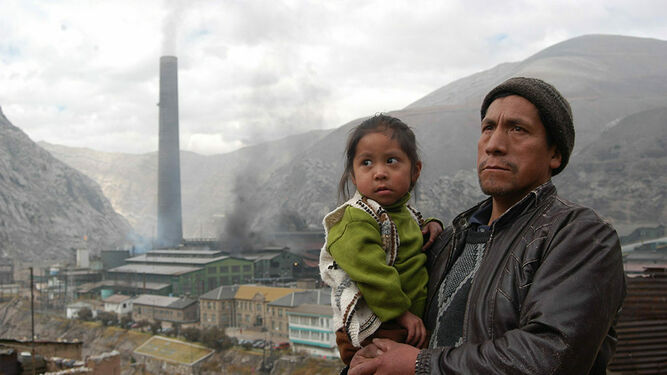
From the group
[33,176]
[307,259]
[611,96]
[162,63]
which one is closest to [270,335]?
[307,259]

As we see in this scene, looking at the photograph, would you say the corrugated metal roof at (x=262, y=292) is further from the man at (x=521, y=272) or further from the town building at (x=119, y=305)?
the man at (x=521, y=272)

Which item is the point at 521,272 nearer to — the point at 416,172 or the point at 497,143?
the point at 497,143

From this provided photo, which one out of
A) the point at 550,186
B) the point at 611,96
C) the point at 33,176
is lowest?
the point at 550,186

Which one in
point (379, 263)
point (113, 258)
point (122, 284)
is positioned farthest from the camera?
point (113, 258)

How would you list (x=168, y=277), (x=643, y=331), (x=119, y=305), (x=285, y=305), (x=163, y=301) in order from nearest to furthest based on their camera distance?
1. (x=643, y=331)
2. (x=285, y=305)
3. (x=163, y=301)
4. (x=119, y=305)
5. (x=168, y=277)

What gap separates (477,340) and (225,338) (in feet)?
54.6

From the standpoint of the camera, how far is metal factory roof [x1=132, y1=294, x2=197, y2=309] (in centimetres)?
1946

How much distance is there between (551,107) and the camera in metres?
1.04

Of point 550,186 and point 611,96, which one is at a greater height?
point 611,96

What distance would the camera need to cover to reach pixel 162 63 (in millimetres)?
40125

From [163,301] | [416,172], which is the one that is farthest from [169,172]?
[416,172]

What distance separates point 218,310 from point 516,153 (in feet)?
62.3

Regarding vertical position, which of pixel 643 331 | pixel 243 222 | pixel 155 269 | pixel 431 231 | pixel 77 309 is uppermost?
pixel 431 231

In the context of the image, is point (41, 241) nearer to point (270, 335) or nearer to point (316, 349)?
point (270, 335)
